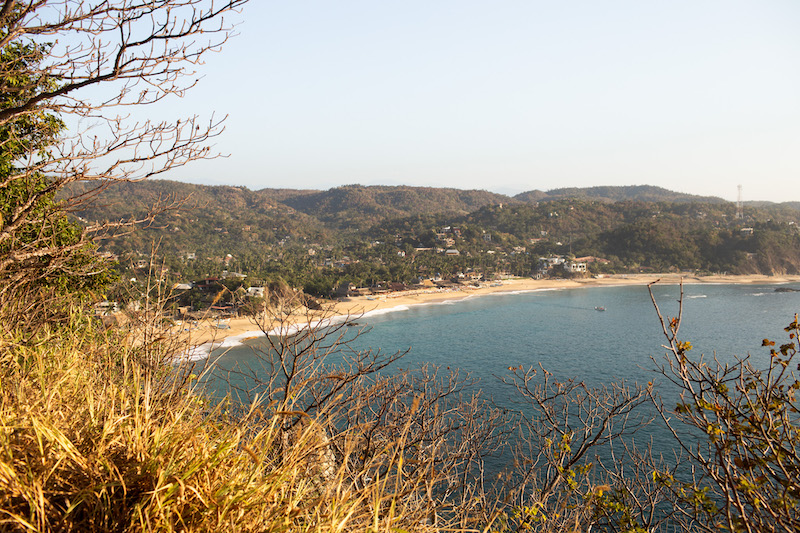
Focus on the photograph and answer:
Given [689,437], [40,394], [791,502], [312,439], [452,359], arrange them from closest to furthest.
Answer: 1. [312,439]
2. [40,394]
3. [791,502]
4. [689,437]
5. [452,359]

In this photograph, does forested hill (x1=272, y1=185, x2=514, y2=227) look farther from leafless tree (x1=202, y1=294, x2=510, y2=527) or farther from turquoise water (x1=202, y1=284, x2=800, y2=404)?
leafless tree (x1=202, y1=294, x2=510, y2=527)

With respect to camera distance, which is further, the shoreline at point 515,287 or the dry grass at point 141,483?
the shoreline at point 515,287

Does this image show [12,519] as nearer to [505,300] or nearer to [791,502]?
[791,502]

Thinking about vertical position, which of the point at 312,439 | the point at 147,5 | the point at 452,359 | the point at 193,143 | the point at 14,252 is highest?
the point at 147,5

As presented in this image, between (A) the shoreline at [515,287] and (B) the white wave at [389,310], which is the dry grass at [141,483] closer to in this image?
(B) the white wave at [389,310]

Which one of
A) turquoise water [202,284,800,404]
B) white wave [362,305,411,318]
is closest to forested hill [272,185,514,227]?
white wave [362,305,411,318]

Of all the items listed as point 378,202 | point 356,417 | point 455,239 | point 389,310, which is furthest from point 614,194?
point 356,417

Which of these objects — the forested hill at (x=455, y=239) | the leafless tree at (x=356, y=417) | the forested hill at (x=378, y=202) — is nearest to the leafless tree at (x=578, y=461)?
the leafless tree at (x=356, y=417)

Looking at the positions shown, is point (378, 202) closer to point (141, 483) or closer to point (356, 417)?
point (356, 417)

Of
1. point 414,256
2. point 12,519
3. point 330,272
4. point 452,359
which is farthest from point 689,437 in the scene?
point 414,256
